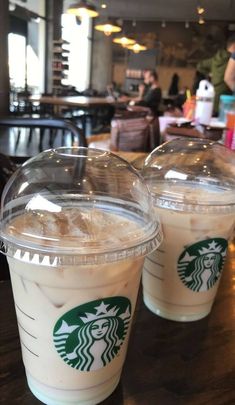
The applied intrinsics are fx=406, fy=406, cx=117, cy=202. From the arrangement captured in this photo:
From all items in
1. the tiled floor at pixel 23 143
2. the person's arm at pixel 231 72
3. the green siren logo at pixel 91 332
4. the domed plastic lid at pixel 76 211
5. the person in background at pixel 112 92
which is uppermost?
the person's arm at pixel 231 72

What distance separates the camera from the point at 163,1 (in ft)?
39.9

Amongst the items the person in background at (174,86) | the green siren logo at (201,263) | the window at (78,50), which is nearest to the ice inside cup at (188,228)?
the green siren logo at (201,263)

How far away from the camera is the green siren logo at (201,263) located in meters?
0.66

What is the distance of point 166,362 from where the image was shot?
0.63 m

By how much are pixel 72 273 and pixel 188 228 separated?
0.25 metres

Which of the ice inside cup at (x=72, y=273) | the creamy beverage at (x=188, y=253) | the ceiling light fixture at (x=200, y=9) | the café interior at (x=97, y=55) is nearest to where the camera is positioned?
the ice inside cup at (x=72, y=273)

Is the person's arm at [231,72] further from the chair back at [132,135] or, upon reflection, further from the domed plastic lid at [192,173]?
the domed plastic lid at [192,173]

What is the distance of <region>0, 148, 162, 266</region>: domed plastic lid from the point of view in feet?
1.54

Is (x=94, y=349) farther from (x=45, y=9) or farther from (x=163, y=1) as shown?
(x=163, y=1)

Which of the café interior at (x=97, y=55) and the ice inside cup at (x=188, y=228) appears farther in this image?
the café interior at (x=97, y=55)

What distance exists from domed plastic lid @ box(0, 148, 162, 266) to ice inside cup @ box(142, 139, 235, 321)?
0.25 feet

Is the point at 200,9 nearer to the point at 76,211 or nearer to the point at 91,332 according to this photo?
the point at 76,211

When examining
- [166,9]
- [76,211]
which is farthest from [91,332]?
[166,9]

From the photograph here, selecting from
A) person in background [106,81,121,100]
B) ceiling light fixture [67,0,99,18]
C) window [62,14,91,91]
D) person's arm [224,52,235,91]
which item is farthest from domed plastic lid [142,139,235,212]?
window [62,14,91,91]
